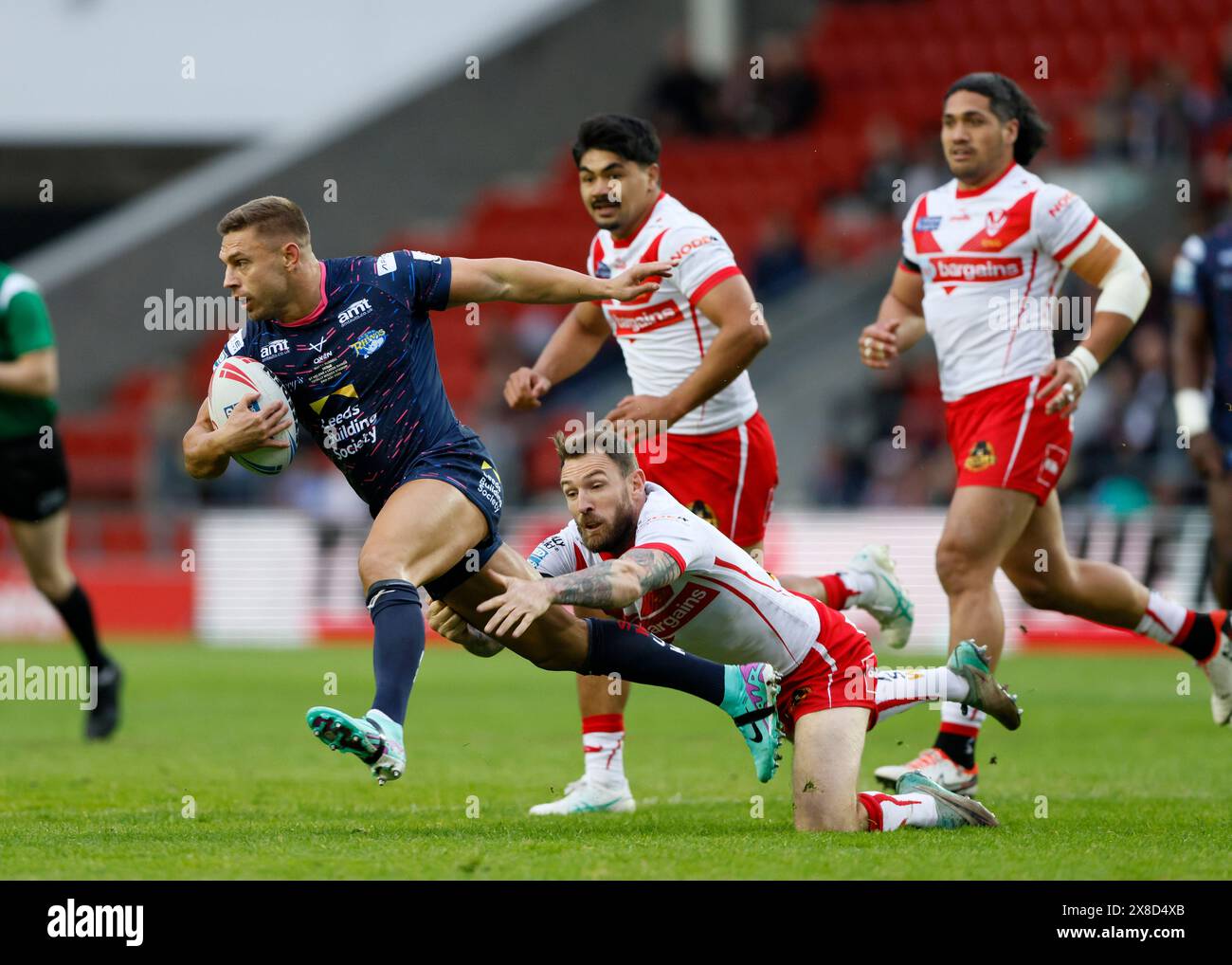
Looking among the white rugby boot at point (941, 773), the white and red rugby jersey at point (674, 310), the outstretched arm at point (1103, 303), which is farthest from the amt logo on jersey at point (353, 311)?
the white rugby boot at point (941, 773)

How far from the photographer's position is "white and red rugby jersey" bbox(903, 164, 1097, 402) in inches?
307

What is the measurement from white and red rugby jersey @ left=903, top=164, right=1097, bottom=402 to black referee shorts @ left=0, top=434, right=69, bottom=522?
5.00 metres

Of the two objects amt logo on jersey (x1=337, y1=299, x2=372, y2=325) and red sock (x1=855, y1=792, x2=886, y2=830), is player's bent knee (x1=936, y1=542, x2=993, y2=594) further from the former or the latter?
amt logo on jersey (x1=337, y1=299, x2=372, y2=325)

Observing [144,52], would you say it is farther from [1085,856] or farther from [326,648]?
[1085,856]

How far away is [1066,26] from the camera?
24.2 metres

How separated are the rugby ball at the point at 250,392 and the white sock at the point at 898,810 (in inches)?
95.5

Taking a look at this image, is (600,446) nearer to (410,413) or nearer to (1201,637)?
(410,413)

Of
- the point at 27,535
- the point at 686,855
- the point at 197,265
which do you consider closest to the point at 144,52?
the point at 197,265

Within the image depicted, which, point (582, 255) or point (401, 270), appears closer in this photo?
point (401, 270)

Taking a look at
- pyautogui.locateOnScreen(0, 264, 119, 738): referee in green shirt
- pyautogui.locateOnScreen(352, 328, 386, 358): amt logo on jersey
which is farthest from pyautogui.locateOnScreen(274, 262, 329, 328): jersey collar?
pyautogui.locateOnScreen(0, 264, 119, 738): referee in green shirt

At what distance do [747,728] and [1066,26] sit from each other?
64.8 feet

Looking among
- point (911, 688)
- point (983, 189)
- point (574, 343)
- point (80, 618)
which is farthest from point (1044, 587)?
point (80, 618)

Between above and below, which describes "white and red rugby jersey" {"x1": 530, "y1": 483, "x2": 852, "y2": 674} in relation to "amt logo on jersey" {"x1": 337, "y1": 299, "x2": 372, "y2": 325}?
below

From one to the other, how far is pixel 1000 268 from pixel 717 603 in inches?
90.7
